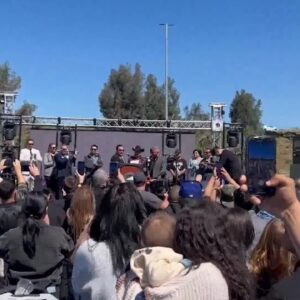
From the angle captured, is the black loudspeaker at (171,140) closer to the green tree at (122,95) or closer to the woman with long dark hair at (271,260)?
the woman with long dark hair at (271,260)

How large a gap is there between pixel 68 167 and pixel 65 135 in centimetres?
393

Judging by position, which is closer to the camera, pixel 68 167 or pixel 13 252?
pixel 13 252

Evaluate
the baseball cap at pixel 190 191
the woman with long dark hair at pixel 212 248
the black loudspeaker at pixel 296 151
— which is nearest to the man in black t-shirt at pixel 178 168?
the black loudspeaker at pixel 296 151

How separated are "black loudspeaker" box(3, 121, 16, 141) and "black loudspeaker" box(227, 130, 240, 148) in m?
5.92

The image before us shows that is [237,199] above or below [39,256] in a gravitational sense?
above

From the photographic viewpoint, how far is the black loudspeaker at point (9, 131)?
17.0m

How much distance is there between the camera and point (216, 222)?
99.9 inches

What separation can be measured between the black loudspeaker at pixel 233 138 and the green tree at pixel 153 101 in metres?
29.7

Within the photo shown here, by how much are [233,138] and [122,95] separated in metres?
32.2

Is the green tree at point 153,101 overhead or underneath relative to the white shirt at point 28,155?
overhead

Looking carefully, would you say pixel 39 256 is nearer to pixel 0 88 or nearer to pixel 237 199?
pixel 237 199

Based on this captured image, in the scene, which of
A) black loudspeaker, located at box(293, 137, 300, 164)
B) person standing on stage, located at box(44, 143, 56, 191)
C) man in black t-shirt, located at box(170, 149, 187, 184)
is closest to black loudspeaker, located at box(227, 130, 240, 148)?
black loudspeaker, located at box(293, 137, 300, 164)

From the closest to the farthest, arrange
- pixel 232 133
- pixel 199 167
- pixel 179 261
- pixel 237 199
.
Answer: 1. pixel 179 261
2. pixel 237 199
3. pixel 199 167
4. pixel 232 133

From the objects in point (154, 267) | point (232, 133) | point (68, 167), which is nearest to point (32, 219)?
point (154, 267)
